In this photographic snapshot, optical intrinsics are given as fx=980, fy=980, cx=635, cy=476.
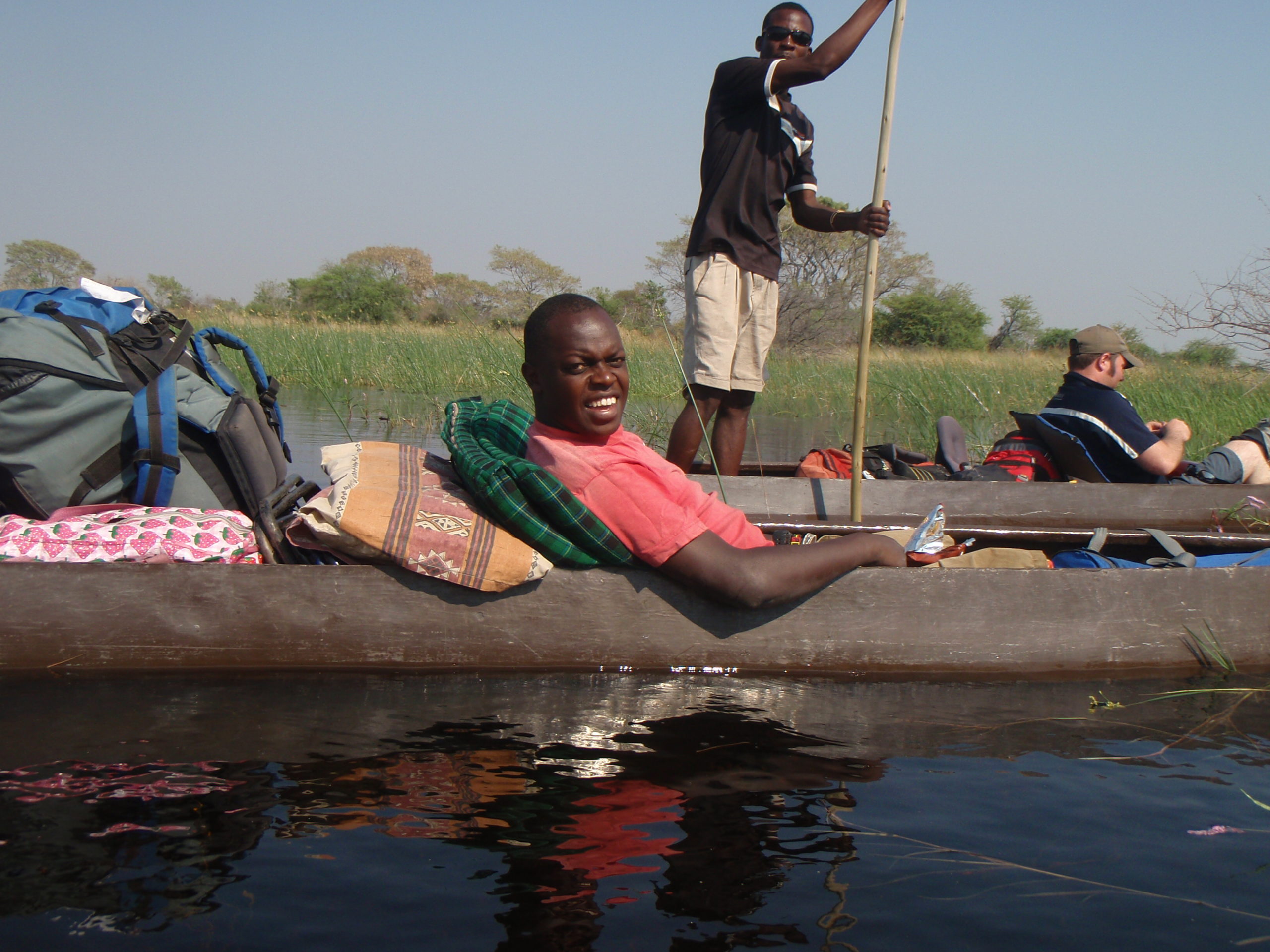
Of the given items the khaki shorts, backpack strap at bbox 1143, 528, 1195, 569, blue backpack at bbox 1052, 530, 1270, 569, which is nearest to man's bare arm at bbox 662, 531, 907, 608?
blue backpack at bbox 1052, 530, 1270, 569

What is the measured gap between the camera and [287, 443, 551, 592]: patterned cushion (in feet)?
7.61

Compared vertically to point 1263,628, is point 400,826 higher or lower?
lower

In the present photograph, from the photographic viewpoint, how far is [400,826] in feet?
5.62

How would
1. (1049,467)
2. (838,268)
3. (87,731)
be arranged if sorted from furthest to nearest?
(838,268), (1049,467), (87,731)

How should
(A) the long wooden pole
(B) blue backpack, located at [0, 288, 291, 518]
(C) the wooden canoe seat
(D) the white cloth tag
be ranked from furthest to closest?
(C) the wooden canoe seat → (A) the long wooden pole → (D) the white cloth tag → (B) blue backpack, located at [0, 288, 291, 518]

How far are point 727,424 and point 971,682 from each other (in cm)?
179

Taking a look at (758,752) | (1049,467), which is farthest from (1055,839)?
(1049,467)

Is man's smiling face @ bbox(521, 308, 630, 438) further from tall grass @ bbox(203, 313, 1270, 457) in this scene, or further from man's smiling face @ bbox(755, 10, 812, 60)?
tall grass @ bbox(203, 313, 1270, 457)

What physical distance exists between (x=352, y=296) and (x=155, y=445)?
29.2m

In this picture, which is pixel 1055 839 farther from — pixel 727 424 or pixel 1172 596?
pixel 727 424

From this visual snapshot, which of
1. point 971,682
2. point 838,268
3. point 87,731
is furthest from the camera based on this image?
point 838,268

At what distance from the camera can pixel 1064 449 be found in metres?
4.57

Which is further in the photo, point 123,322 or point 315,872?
point 123,322

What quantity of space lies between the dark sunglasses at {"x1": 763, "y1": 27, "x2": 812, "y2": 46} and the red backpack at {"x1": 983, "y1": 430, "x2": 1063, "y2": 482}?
2102 millimetres
